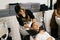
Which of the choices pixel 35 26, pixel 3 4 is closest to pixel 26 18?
pixel 35 26

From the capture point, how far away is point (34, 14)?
1.87 meters

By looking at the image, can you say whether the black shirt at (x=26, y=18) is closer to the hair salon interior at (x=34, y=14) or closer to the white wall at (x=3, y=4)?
the hair salon interior at (x=34, y=14)

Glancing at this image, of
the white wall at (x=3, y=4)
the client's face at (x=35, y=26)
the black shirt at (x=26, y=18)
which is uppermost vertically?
the white wall at (x=3, y=4)

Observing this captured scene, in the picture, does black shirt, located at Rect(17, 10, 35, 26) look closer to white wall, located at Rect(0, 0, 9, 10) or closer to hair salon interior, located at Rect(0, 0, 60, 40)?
hair salon interior, located at Rect(0, 0, 60, 40)

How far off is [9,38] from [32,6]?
2.14ft

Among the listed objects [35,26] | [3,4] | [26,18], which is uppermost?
[3,4]

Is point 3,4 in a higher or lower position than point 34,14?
higher

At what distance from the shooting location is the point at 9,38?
1.58 m

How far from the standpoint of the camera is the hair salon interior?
1.62m

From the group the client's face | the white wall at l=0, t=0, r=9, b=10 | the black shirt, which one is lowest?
the client's face

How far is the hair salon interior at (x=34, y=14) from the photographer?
1616 mm

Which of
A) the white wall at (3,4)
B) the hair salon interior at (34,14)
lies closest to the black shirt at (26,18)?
the hair salon interior at (34,14)

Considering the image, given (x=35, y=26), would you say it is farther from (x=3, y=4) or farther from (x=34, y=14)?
(x=3, y=4)

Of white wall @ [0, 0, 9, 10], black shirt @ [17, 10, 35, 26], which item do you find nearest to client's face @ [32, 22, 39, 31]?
black shirt @ [17, 10, 35, 26]
